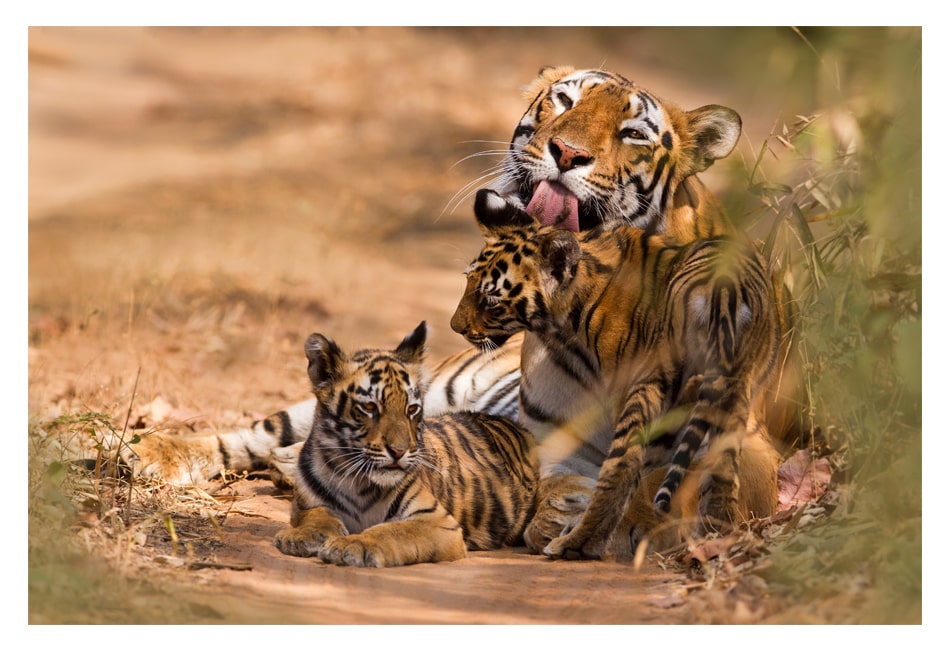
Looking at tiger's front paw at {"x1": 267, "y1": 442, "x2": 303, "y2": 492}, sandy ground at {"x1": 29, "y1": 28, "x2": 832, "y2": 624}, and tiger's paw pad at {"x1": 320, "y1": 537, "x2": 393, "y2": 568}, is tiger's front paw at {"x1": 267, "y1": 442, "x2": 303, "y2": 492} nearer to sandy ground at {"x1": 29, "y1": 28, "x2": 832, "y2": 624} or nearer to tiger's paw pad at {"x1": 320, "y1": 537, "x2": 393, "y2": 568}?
sandy ground at {"x1": 29, "y1": 28, "x2": 832, "y2": 624}

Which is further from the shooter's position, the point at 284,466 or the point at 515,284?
the point at 284,466

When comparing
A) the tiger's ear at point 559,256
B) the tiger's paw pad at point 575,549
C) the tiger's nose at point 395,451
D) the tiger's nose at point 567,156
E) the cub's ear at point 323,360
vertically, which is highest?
the tiger's nose at point 567,156

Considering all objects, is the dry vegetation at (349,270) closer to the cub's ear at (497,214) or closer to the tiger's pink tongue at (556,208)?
the tiger's pink tongue at (556,208)

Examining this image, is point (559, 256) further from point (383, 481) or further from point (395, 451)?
point (383, 481)

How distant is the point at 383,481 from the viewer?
15.8 feet

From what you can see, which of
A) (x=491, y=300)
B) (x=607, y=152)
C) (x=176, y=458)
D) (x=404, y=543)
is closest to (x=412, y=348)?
(x=491, y=300)

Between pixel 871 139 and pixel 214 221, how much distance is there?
8.87 metres

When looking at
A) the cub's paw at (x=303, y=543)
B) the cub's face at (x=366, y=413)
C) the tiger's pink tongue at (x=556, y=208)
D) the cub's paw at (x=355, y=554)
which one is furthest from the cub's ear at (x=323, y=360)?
the tiger's pink tongue at (x=556, y=208)

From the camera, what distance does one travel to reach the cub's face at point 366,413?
4727 mm

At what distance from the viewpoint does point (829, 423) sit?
15.4 ft

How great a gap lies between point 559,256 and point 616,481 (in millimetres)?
1010

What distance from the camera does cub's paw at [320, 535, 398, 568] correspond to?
4.46m

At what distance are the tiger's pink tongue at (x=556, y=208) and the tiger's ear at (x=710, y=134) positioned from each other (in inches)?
26.1

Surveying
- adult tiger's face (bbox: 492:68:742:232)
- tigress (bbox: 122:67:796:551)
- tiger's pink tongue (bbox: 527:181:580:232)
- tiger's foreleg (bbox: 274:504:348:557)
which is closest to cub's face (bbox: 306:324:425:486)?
tiger's foreleg (bbox: 274:504:348:557)
